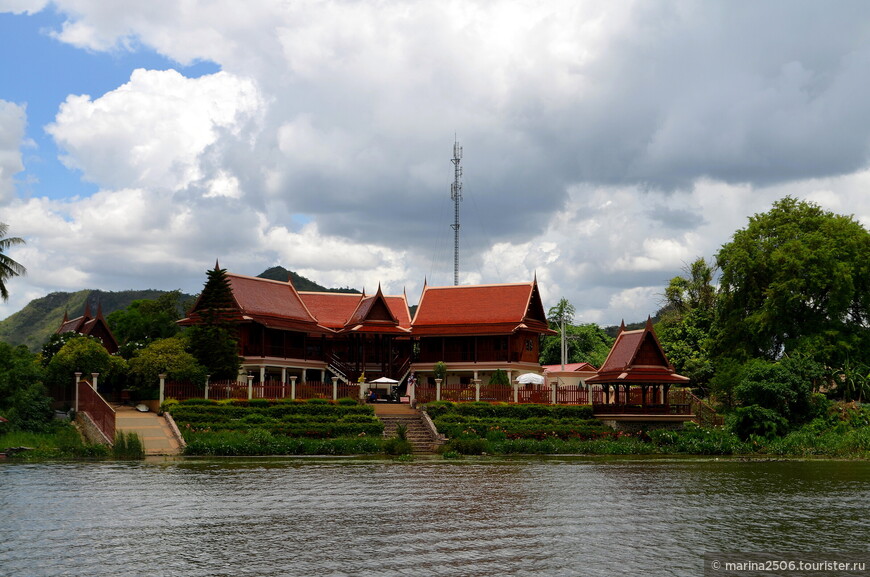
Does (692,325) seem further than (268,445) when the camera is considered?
Yes

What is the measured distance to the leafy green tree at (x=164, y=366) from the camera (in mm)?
39250

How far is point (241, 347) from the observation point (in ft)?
154

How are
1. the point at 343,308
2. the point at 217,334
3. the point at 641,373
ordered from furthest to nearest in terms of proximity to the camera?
the point at 343,308 → the point at 217,334 → the point at 641,373

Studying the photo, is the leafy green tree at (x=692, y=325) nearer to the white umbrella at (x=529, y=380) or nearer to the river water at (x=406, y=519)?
the white umbrella at (x=529, y=380)

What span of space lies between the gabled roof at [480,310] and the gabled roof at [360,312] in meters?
1.64

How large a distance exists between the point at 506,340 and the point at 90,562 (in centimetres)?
3903

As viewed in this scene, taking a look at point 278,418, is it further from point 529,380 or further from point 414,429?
point 529,380

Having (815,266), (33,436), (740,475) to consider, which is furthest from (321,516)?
(815,266)

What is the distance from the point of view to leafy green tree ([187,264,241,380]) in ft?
135

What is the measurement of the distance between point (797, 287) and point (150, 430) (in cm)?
3100

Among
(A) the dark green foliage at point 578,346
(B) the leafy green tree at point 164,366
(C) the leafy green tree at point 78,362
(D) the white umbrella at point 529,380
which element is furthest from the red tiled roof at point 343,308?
(A) the dark green foliage at point 578,346

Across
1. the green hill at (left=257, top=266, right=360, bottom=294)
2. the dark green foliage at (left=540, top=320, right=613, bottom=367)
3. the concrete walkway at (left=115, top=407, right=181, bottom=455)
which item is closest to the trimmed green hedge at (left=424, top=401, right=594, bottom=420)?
the concrete walkway at (left=115, top=407, right=181, bottom=455)

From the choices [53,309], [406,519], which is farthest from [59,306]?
[406,519]

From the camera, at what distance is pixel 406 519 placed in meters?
17.3
